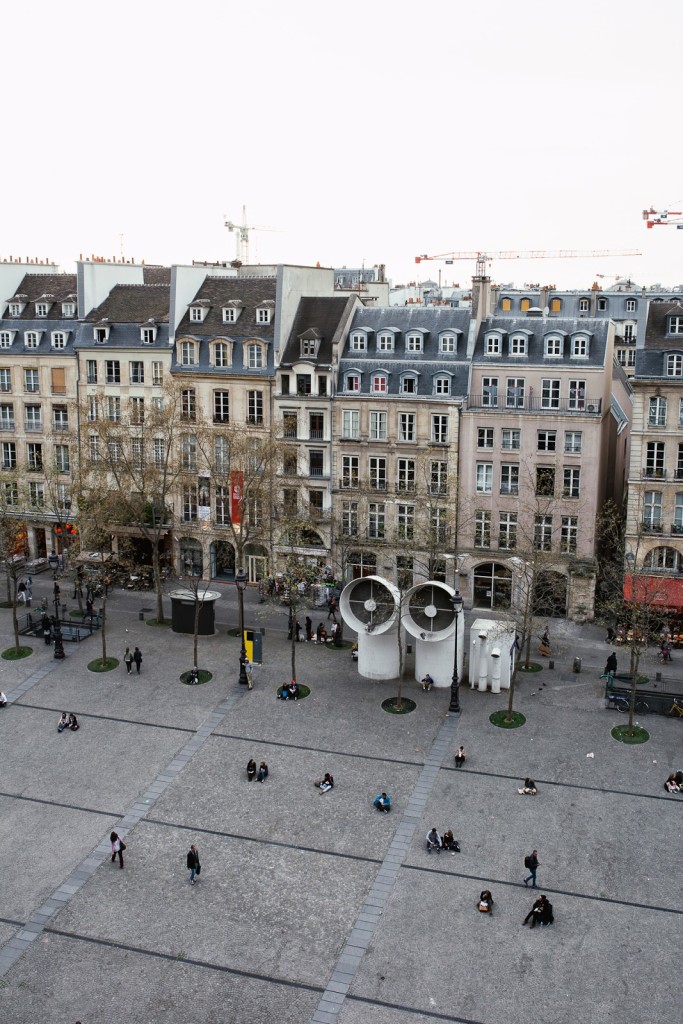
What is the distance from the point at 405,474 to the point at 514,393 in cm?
852

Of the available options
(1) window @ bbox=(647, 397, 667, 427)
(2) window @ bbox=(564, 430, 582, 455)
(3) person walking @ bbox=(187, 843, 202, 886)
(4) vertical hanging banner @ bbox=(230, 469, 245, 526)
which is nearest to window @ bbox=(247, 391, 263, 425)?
(4) vertical hanging banner @ bbox=(230, 469, 245, 526)

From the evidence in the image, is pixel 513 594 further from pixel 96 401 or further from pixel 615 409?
pixel 96 401

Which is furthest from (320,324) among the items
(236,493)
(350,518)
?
(350,518)

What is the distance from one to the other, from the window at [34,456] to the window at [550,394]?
36659mm

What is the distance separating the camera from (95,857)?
36.4m

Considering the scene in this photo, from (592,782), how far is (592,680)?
11291 millimetres

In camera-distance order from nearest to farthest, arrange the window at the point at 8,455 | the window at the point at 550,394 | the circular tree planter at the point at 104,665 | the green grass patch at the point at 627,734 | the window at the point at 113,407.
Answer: the green grass patch at the point at 627,734, the circular tree planter at the point at 104,665, the window at the point at 550,394, the window at the point at 113,407, the window at the point at 8,455

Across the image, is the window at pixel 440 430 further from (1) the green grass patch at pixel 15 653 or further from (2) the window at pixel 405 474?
(1) the green grass patch at pixel 15 653

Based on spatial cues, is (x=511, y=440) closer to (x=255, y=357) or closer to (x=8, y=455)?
(x=255, y=357)

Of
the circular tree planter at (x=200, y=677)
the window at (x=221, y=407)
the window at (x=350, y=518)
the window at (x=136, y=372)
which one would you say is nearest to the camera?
the circular tree planter at (x=200, y=677)

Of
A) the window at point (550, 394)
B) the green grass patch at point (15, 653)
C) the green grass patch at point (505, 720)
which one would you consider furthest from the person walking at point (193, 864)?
the window at point (550, 394)

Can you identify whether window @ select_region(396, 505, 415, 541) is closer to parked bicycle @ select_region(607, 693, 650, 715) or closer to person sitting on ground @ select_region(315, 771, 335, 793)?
parked bicycle @ select_region(607, 693, 650, 715)

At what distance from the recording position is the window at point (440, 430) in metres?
60.7

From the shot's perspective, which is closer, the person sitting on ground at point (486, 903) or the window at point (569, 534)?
the person sitting on ground at point (486, 903)
